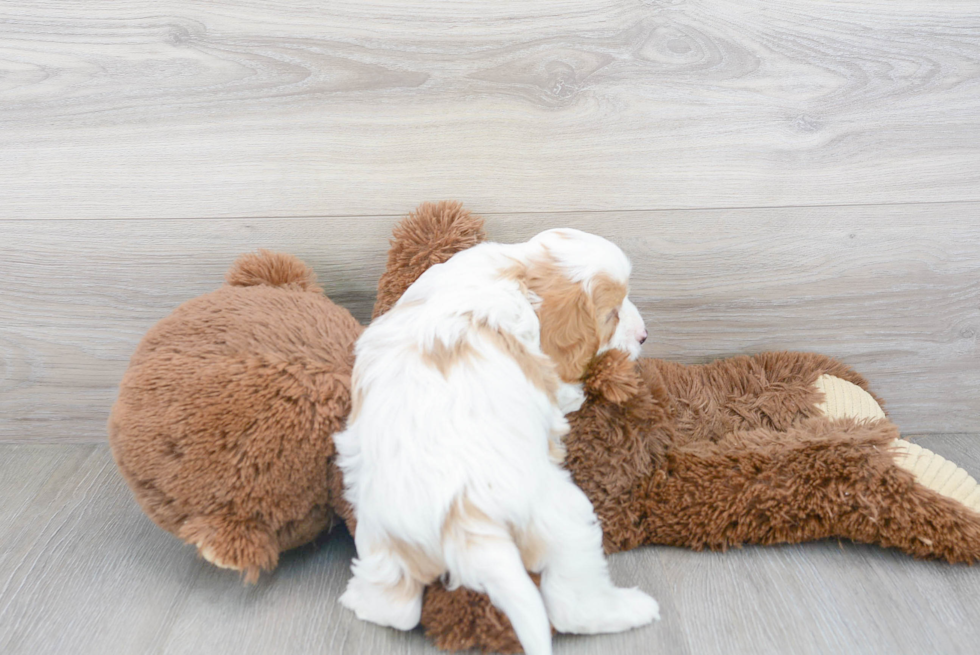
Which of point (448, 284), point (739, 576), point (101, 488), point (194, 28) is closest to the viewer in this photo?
point (448, 284)

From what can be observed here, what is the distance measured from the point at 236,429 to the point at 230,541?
0.15m

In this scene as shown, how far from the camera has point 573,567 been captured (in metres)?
0.89

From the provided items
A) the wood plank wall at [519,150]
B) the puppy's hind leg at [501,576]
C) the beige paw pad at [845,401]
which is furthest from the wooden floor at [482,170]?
the puppy's hind leg at [501,576]

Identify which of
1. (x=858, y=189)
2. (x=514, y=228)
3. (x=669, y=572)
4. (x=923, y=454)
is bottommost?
(x=669, y=572)

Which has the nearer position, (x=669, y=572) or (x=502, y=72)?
(x=669, y=572)

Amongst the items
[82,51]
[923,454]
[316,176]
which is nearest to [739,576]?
[923,454]

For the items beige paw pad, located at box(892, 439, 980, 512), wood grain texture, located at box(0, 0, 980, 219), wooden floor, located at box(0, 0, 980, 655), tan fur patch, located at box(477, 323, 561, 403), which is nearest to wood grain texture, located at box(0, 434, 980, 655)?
wooden floor, located at box(0, 0, 980, 655)

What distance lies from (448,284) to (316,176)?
440 mm

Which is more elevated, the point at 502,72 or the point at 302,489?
the point at 502,72

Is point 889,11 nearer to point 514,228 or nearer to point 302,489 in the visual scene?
point 514,228

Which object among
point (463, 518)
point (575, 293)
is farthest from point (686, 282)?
point (463, 518)

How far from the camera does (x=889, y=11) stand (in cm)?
118

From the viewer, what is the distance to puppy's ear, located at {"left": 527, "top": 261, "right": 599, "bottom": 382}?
36.8 inches

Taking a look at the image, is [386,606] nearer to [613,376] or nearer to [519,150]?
[613,376]
